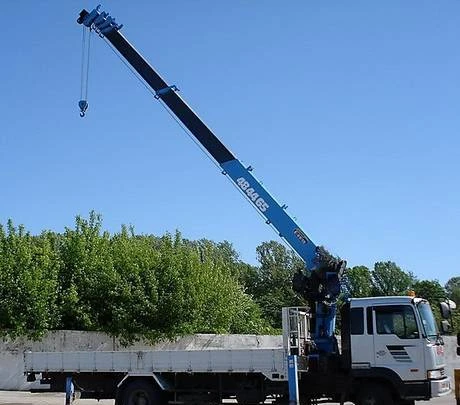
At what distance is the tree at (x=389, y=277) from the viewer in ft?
308

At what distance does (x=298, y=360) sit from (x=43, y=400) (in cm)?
1167

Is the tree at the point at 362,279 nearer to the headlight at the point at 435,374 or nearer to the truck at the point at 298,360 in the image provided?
the truck at the point at 298,360

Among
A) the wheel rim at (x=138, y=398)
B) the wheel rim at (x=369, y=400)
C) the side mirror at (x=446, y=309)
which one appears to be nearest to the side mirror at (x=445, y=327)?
the side mirror at (x=446, y=309)

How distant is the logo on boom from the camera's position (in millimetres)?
18375

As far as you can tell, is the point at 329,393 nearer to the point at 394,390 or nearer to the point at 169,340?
the point at 394,390

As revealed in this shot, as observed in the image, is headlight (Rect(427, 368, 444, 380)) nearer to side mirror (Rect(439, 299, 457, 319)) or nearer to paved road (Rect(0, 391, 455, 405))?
side mirror (Rect(439, 299, 457, 319))

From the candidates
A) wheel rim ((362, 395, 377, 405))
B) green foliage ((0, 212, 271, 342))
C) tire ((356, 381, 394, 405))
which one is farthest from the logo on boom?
green foliage ((0, 212, 271, 342))

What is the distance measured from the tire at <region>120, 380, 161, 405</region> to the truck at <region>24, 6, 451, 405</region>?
3cm

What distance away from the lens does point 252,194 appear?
18.5 metres

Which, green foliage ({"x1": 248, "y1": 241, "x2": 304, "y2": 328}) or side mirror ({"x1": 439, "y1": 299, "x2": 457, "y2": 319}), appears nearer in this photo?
side mirror ({"x1": 439, "y1": 299, "x2": 457, "y2": 319})

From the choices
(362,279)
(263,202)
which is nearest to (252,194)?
(263,202)

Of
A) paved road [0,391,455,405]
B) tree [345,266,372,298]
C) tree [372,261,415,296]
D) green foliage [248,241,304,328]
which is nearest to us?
paved road [0,391,455,405]

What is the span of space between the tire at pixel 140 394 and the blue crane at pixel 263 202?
4.28m

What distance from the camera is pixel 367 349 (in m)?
16.0
